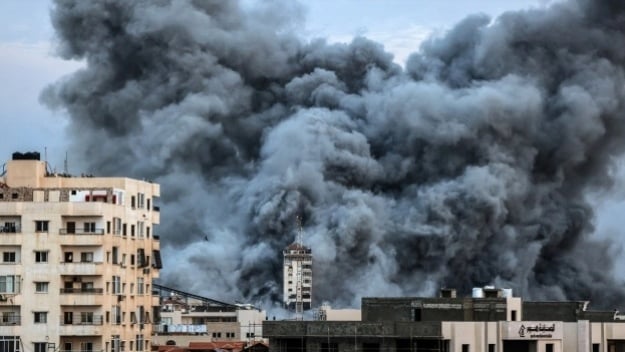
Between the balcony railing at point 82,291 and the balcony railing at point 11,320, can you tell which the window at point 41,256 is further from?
the balcony railing at point 11,320

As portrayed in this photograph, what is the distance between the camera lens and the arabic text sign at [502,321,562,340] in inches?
1864

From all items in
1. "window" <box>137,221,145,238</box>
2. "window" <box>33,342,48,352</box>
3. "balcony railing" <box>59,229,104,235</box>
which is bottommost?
"window" <box>33,342,48,352</box>

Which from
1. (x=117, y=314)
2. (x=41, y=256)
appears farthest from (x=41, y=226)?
(x=117, y=314)

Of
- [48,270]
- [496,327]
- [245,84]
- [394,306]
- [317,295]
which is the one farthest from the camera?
[245,84]

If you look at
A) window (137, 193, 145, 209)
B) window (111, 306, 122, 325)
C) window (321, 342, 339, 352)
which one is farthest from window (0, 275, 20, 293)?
window (321, 342, 339, 352)

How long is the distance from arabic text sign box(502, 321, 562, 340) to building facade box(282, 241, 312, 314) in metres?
60.6

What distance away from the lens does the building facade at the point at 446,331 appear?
46156 mm

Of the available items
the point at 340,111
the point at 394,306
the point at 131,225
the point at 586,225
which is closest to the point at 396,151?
the point at 340,111

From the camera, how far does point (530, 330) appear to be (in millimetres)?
47562

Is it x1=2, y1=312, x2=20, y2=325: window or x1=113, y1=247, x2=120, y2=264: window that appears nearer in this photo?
x1=2, y1=312, x2=20, y2=325: window

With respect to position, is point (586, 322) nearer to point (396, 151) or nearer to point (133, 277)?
point (133, 277)

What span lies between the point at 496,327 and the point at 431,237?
213ft

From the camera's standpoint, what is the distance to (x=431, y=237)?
4417 inches

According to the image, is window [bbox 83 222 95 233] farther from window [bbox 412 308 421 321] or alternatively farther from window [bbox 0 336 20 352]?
window [bbox 412 308 421 321]
